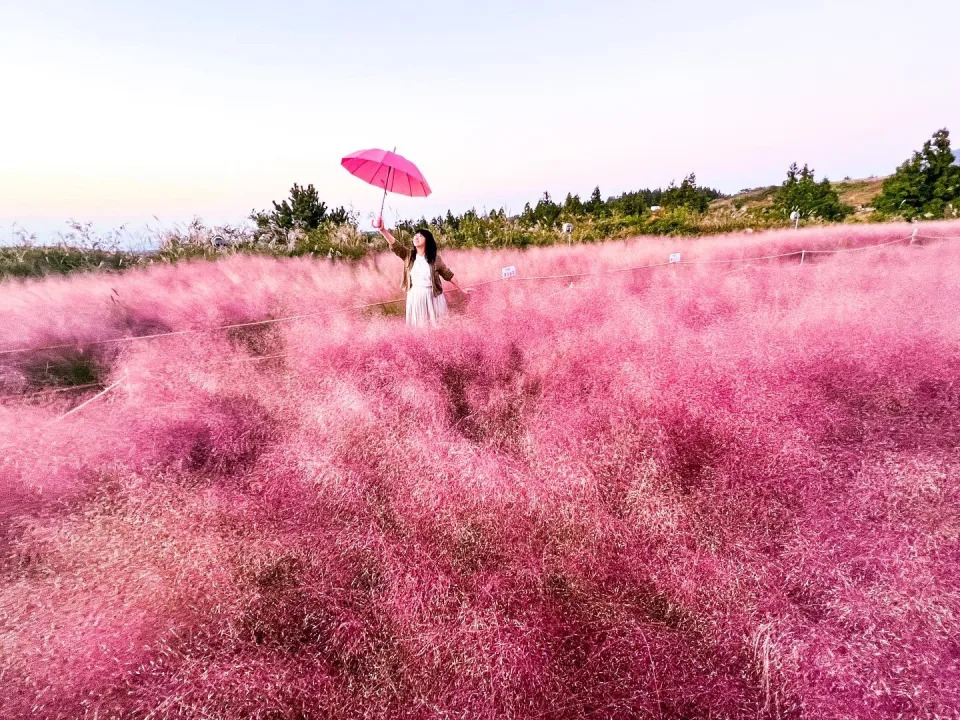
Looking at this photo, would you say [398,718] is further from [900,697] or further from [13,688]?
[900,697]

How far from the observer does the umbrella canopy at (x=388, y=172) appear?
454 centimetres

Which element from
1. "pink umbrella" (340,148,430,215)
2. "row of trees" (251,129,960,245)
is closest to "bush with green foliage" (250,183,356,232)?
"row of trees" (251,129,960,245)

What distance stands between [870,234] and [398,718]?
1455 cm

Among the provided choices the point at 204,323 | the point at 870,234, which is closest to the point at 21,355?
the point at 204,323

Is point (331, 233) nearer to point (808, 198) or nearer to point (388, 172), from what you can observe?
point (388, 172)

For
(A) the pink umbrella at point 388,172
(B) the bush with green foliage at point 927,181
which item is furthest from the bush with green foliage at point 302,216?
(B) the bush with green foliage at point 927,181

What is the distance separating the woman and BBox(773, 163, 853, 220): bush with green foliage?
24.5 metres

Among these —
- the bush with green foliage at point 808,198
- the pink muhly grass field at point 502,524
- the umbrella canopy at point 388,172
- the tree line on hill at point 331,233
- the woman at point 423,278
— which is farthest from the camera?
the bush with green foliage at point 808,198

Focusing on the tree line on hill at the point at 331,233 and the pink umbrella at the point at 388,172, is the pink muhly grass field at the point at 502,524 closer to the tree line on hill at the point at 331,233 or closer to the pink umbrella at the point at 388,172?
the pink umbrella at the point at 388,172

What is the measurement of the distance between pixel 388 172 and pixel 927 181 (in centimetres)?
3457

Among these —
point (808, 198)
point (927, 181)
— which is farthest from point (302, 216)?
point (927, 181)

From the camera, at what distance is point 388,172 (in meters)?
4.82

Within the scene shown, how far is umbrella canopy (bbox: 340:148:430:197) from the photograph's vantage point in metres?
4.54

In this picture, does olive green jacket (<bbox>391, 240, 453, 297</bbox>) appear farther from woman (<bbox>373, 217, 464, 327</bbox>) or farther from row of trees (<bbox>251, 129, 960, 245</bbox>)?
row of trees (<bbox>251, 129, 960, 245</bbox>)
